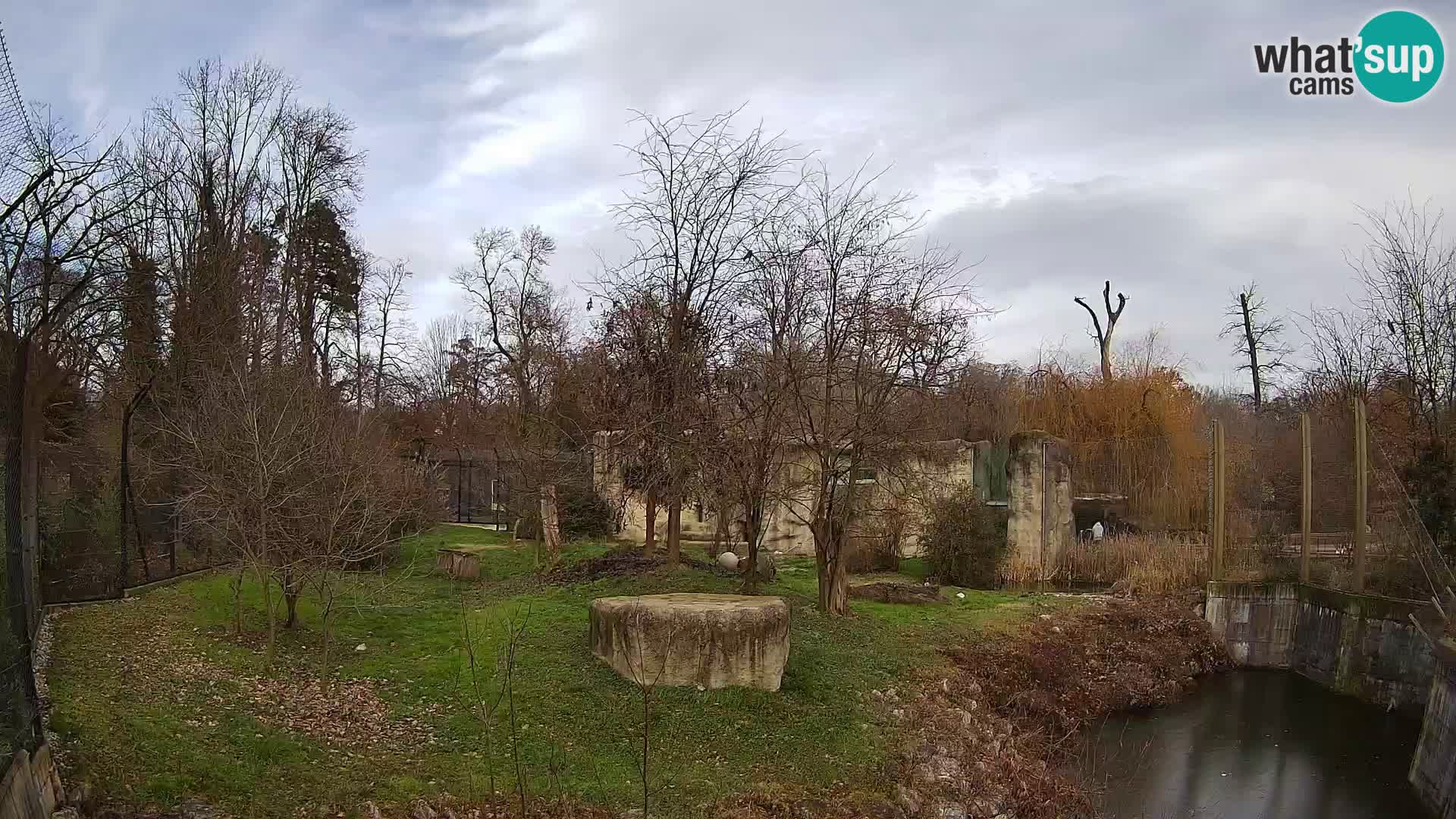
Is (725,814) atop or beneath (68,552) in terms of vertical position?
beneath

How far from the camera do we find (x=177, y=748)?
681 cm

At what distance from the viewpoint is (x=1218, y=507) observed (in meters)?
16.5

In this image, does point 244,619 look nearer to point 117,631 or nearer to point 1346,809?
point 117,631

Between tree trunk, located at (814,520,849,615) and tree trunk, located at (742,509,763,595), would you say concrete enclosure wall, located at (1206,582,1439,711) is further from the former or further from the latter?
tree trunk, located at (742,509,763,595)

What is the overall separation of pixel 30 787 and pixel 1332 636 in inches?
620

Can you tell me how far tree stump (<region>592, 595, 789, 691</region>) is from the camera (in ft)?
29.5

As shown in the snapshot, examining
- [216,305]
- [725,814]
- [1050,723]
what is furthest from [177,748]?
[216,305]

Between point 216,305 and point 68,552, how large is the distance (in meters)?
8.38

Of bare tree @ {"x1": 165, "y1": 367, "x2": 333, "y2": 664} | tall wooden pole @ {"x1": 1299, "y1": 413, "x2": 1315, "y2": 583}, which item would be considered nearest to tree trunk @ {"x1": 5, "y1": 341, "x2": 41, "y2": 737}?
bare tree @ {"x1": 165, "y1": 367, "x2": 333, "y2": 664}

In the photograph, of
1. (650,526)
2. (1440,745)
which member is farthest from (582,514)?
(1440,745)

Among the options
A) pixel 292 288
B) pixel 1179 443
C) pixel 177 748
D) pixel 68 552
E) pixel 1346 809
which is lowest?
pixel 1346 809

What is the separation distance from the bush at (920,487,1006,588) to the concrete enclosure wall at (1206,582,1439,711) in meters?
3.82

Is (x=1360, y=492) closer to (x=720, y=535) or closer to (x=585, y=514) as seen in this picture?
(x=720, y=535)

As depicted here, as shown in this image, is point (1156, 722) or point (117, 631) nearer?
point (117, 631)
